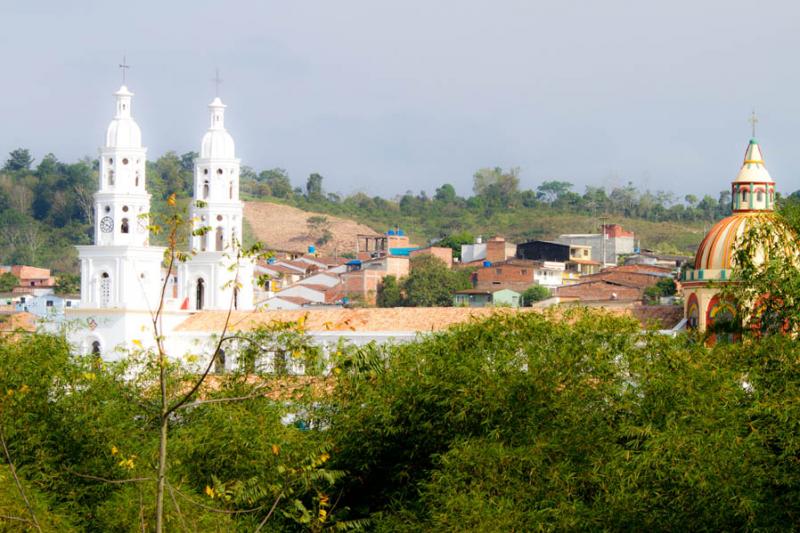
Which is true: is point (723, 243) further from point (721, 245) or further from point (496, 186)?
point (496, 186)

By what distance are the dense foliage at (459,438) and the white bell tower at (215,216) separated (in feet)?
47.2

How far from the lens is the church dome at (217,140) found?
38.8 metres

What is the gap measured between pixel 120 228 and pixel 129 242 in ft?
1.34

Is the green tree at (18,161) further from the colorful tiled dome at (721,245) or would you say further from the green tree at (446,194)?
the colorful tiled dome at (721,245)

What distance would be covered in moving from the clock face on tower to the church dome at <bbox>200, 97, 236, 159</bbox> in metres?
2.88

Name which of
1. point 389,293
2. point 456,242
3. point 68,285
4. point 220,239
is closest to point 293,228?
point 456,242

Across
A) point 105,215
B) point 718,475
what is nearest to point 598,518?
point 718,475

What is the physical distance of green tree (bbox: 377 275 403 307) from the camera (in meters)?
59.3

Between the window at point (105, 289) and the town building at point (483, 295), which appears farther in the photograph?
the town building at point (483, 295)

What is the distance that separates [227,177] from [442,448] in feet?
62.9

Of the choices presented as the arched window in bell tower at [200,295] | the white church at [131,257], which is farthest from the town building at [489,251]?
the white church at [131,257]

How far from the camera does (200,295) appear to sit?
39.6 metres

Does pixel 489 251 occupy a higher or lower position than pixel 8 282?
higher

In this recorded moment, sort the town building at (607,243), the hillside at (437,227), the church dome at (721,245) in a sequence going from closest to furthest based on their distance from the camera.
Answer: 1. the church dome at (721,245)
2. the town building at (607,243)
3. the hillside at (437,227)
